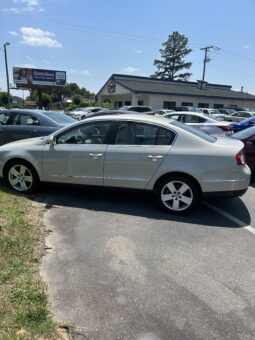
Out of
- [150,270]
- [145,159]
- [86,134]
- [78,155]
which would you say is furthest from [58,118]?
[150,270]

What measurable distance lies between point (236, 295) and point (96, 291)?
4.54ft

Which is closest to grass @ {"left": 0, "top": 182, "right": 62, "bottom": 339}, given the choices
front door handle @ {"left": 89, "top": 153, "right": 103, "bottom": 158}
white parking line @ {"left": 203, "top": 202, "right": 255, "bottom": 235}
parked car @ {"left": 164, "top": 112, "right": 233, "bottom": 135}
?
front door handle @ {"left": 89, "top": 153, "right": 103, "bottom": 158}

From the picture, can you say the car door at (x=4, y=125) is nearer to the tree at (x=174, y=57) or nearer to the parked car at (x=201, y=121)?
the parked car at (x=201, y=121)

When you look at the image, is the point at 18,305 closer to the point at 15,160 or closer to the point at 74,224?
the point at 74,224

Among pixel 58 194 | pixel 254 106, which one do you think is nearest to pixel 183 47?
pixel 254 106

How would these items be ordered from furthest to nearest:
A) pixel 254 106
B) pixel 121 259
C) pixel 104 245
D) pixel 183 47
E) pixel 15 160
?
pixel 183 47
pixel 254 106
pixel 15 160
pixel 104 245
pixel 121 259

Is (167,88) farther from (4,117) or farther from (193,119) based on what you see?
(4,117)

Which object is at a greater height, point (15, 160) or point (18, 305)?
point (15, 160)

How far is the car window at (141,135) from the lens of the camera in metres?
5.40

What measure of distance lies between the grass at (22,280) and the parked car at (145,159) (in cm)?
108

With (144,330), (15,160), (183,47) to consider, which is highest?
(183,47)

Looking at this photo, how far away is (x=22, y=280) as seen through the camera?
10.8 ft

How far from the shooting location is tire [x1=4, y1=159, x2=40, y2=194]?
6115 millimetres

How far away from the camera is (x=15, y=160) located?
620 cm
